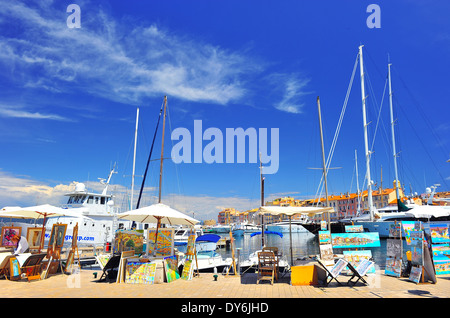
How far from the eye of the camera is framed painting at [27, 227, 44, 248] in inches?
558

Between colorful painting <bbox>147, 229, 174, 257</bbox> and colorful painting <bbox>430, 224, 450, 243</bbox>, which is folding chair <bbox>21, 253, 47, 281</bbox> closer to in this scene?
colorful painting <bbox>147, 229, 174, 257</bbox>

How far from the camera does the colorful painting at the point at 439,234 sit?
11781 mm

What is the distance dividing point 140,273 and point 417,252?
33.0ft

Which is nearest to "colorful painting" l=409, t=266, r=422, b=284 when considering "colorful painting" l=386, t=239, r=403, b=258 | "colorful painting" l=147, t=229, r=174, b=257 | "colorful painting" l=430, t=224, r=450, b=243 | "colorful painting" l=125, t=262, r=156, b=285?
"colorful painting" l=386, t=239, r=403, b=258

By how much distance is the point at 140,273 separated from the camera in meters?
10.3

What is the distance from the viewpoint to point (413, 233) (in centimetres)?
1055

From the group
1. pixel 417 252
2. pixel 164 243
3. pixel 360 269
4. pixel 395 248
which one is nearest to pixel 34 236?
pixel 164 243

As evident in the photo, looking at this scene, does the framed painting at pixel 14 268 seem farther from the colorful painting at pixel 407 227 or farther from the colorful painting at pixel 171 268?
the colorful painting at pixel 407 227

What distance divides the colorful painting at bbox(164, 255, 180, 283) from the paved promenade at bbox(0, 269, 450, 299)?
0.35m

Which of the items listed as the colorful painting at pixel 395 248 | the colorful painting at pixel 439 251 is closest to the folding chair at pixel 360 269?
the colorful painting at pixel 395 248

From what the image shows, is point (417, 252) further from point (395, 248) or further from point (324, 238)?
point (324, 238)
